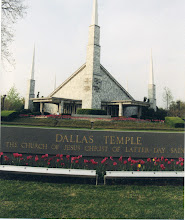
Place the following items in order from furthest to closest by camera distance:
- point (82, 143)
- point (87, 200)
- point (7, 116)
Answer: point (7, 116)
point (82, 143)
point (87, 200)

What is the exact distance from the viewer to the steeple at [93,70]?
1970cm

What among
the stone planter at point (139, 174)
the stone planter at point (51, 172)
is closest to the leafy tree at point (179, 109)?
the stone planter at point (139, 174)

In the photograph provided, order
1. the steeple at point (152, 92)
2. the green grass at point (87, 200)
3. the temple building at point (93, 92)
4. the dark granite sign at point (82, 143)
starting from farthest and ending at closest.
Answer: the steeple at point (152, 92) → the temple building at point (93, 92) → the dark granite sign at point (82, 143) → the green grass at point (87, 200)

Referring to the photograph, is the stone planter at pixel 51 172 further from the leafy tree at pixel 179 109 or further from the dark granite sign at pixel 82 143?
the leafy tree at pixel 179 109

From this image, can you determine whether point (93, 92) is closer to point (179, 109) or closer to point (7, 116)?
point (179, 109)

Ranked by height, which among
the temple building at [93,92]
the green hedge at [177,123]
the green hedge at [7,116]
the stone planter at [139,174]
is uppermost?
the temple building at [93,92]

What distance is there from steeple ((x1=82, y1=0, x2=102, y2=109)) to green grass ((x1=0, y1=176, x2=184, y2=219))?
641 inches

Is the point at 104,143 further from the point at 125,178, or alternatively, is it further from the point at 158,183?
the point at 158,183

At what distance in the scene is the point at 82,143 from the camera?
4.33m

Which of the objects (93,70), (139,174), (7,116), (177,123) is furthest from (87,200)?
(93,70)

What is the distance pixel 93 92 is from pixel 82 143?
1575 centimetres

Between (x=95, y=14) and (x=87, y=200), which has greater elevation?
(x=95, y=14)

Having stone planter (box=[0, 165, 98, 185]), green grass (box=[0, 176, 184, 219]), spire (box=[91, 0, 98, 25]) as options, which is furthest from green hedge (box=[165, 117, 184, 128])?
spire (box=[91, 0, 98, 25])

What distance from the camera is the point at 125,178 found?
372cm
